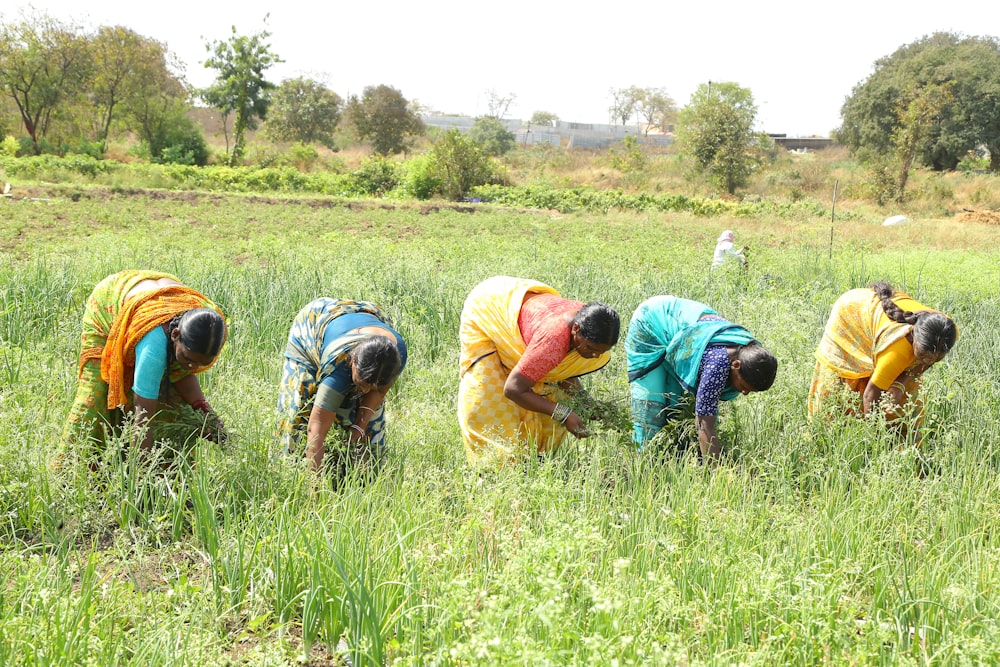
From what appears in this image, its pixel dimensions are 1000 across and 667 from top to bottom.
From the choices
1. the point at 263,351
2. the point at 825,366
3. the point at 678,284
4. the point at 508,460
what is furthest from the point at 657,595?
the point at 678,284

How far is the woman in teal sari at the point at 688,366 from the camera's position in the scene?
344 centimetres

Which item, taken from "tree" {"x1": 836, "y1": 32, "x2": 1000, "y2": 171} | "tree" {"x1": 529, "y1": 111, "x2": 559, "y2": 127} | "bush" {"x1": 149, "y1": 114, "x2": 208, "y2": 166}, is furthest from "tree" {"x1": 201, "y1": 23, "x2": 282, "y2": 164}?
"tree" {"x1": 529, "y1": 111, "x2": 559, "y2": 127}

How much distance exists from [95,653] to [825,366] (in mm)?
3704

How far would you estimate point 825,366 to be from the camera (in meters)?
4.35

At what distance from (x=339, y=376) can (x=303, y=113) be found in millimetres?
40469

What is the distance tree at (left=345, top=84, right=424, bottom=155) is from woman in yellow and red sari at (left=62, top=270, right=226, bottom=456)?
118 ft

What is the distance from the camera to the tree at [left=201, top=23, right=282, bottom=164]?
1305 inches

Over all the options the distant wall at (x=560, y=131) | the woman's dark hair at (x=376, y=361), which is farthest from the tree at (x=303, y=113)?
the woman's dark hair at (x=376, y=361)

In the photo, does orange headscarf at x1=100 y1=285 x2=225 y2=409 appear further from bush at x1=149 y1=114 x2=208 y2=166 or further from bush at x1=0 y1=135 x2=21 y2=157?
bush at x1=149 y1=114 x2=208 y2=166

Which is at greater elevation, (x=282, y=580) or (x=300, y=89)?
(x=300, y=89)

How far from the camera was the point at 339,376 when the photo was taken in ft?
10.4

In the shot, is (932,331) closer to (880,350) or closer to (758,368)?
(880,350)

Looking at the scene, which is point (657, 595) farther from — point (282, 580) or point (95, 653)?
point (95, 653)

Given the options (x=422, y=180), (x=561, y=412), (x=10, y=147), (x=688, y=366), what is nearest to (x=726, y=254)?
(x=688, y=366)
